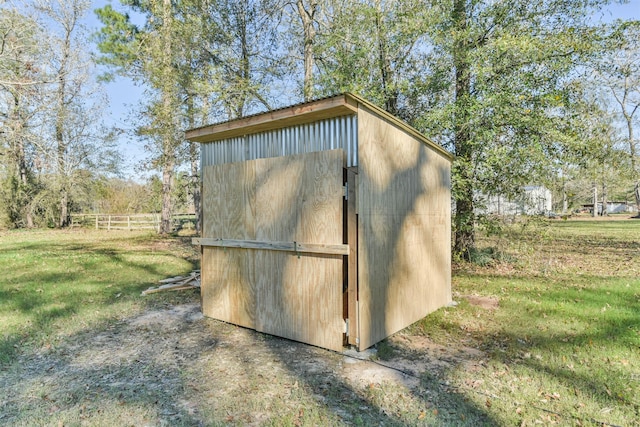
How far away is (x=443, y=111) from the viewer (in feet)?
22.3

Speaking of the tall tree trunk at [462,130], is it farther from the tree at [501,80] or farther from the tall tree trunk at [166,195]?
the tall tree trunk at [166,195]

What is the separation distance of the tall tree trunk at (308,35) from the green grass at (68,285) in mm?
5782

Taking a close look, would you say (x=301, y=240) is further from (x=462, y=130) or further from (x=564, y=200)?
(x=564, y=200)

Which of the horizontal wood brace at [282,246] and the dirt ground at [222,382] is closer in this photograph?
the dirt ground at [222,382]

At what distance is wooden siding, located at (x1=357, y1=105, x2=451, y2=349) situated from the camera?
345 centimetres

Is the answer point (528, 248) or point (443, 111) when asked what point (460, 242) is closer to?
point (528, 248)

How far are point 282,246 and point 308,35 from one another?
8.20 metres

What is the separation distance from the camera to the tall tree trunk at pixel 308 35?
938 cm

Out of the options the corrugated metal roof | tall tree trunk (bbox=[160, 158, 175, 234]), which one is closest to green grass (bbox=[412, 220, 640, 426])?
the corrugated metal roof

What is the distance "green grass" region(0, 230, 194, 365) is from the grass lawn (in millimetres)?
45

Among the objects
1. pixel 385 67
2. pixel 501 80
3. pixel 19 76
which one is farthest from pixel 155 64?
pixel 501 80

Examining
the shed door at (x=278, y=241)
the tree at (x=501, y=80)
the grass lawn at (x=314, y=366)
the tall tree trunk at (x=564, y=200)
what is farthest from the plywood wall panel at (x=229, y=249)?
the tall tree trunk at (x=564, y=200)

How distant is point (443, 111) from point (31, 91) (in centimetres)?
986

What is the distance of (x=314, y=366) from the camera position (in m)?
3.19
